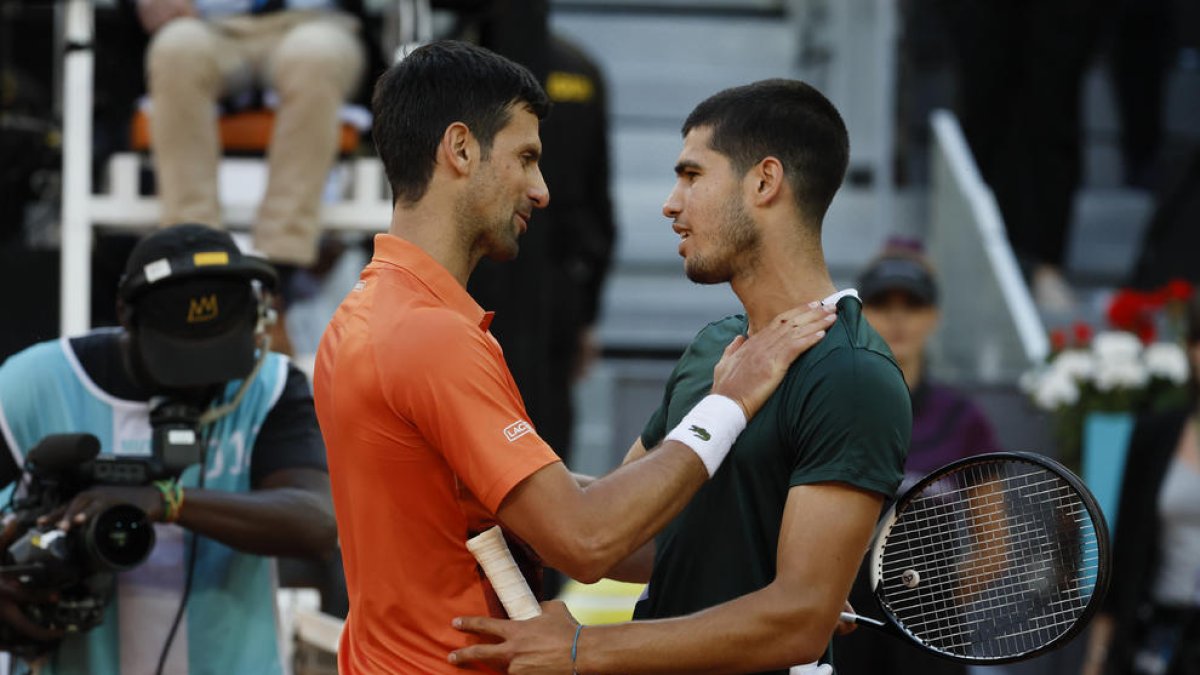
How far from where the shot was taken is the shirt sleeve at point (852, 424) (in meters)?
3.02

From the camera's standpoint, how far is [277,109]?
591 cm

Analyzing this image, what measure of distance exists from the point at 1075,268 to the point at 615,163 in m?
2.21

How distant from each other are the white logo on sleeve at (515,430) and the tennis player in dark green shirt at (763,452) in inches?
10.6

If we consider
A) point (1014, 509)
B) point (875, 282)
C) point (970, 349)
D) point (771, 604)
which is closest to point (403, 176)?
point (771, 604)

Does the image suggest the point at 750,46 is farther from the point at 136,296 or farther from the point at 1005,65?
the point at 136,296

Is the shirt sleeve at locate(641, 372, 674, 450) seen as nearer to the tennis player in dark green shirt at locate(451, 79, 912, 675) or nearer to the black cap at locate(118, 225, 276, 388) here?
the tennis player in dark green shirt at locate(451, 79, 912, 675)

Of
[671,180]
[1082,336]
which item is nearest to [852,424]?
[1082,336]

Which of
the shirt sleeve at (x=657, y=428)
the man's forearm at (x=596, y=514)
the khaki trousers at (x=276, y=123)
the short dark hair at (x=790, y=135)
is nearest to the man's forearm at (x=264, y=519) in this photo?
the shirt sleeve at (x=657, y=428)

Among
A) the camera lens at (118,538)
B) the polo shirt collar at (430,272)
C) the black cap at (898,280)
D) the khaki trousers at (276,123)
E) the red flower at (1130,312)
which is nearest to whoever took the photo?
the polo shirt collar at (430,272)

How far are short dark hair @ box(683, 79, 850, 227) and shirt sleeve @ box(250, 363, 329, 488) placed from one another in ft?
4.03

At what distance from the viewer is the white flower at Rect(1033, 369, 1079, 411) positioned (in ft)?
23.6

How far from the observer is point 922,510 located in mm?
3293

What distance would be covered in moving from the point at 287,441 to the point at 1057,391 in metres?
3.82

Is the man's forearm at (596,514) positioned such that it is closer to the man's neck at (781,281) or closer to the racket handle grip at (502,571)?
the racket handle grip at (502,571)
